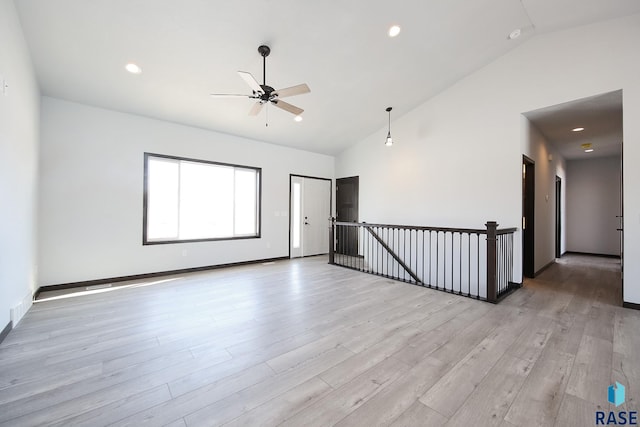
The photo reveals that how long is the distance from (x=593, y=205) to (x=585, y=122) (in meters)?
4.52

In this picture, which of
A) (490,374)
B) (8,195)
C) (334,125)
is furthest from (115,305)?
(334,125)

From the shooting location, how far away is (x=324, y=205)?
770 centimetres

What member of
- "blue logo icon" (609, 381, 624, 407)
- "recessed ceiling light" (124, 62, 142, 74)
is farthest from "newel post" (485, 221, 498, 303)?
"recessed ceiling light" (124, 62, 142, 74)

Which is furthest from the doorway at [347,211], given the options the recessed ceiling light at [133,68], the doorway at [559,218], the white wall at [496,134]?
the doorway at [559,218]

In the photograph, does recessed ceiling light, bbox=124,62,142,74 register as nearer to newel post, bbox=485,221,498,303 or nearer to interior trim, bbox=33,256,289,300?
interior trim, bbox=33,256,289,300

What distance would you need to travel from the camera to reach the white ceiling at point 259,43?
2920 millimetres

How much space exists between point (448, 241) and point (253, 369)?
4.34 m

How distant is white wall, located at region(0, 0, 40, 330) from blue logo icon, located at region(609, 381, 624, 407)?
495cm

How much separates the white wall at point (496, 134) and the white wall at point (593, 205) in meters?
4.28

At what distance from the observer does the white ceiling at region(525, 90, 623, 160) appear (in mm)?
3801

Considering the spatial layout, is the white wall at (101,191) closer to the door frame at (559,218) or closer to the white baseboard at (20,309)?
the white baseboard at (20,309)

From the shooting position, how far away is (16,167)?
9.38 ft

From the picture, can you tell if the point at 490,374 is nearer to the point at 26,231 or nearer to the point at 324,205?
the point at 26,231

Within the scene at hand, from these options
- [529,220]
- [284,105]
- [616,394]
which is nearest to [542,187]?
[529,220]
